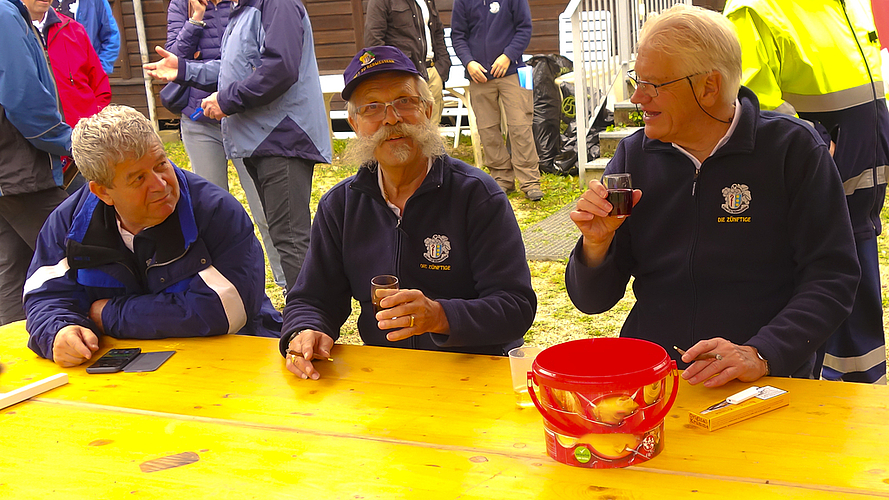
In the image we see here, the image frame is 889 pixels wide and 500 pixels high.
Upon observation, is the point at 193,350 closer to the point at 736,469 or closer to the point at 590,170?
the point at 736,469

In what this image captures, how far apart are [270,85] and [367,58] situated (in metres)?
1.74

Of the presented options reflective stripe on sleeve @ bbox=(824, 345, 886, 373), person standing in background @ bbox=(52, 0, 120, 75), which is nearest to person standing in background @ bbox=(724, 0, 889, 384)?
reflective stripe on sleeve @ bbox=(824, 345, 886, 373)

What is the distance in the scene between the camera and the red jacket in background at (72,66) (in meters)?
3.89

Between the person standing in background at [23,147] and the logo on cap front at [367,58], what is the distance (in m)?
1.90

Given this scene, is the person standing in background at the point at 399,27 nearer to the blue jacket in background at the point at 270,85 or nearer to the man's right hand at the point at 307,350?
the blue jacket in background at the point at 270,85

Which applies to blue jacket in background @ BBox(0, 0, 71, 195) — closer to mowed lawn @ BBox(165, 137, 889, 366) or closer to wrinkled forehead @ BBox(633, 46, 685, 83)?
mowed lawn @ BBox(165, 137, 889, 366)

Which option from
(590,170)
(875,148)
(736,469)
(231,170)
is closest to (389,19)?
(590,170)

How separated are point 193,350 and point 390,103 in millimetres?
909

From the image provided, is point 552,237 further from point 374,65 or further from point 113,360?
point 113,360

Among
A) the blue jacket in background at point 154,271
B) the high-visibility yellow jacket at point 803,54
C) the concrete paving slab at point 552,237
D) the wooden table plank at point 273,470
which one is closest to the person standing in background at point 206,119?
the concrete paving slab at point 552,237

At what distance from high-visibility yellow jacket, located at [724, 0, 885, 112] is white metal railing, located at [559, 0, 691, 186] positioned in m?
4.59

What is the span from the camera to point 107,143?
2283 millimetres

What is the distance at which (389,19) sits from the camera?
23.6 feet

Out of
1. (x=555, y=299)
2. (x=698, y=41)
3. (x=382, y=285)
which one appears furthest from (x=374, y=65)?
(x=555, y=299)
